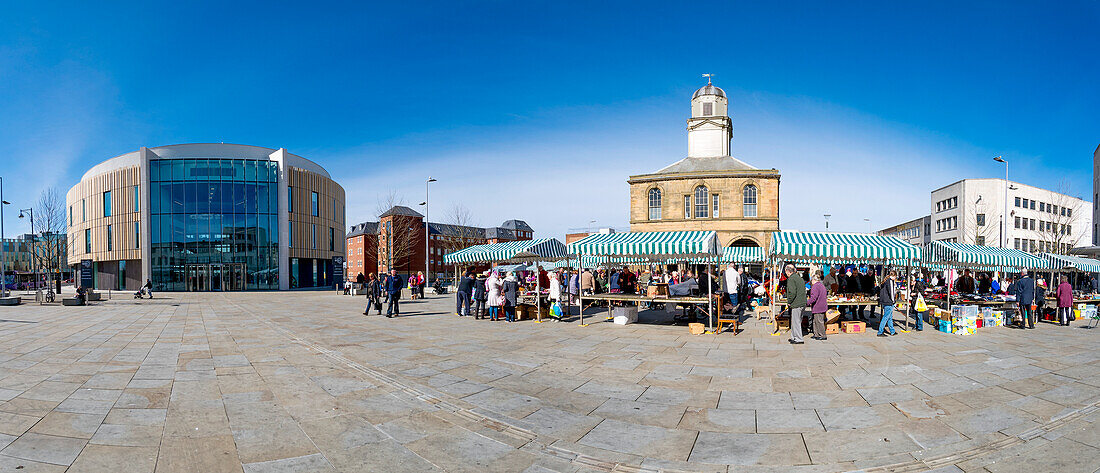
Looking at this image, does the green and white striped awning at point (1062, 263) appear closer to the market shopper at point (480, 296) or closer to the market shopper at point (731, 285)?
the market shopper at point (731, 285)

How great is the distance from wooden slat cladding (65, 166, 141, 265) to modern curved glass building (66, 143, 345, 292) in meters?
0.08

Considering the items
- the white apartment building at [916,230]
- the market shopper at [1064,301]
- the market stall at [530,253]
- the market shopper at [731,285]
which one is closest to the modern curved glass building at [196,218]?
the market stall at [530,253]

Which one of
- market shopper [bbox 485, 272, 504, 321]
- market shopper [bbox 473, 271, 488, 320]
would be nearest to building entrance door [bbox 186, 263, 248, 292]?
market shopper [bbox 473, 271, 488, 320]

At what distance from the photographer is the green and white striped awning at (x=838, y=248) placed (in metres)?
14.4

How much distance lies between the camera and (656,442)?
5.11 metres

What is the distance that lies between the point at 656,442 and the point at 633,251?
9.74 m

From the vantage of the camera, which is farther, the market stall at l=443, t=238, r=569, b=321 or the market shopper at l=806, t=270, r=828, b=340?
the market stall at l=443, t=238, r=569, b=321

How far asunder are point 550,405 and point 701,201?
40.9m

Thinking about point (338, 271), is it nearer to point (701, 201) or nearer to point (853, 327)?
point (701, 201)

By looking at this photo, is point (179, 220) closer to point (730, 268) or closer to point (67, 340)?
point (67, 340)

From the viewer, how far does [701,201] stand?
44.9 metres

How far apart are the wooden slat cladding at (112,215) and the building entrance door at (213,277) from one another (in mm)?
4645

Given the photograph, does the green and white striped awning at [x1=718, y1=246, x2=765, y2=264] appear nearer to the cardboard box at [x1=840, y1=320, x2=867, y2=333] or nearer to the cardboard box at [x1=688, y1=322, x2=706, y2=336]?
the cardboard box at [x1=840, y1=320, x2=867, y2=333]

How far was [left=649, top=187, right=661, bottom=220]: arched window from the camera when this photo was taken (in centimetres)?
4606
